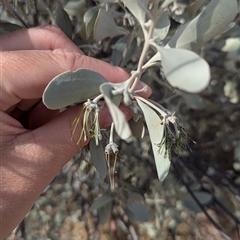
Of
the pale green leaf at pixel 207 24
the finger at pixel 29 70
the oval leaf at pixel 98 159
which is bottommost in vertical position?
the oval leaf at pixel 98 159

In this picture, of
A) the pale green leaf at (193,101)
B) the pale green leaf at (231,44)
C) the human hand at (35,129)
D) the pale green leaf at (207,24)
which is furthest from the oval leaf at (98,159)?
the pale green leaf at (193,101)

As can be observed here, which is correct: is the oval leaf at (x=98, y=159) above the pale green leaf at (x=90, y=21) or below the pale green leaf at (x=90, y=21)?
below

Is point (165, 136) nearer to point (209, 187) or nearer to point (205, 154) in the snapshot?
point (209, 187)

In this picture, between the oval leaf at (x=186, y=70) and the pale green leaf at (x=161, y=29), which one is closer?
the oval leaf at (x=186, y=70)

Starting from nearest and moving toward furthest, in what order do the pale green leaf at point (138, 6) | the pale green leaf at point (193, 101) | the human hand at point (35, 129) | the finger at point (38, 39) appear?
1. the pale green leaf at point (138, 6)
2. the human hand at point (35, 129)
3. the finger at point (38, 39)
4. the pale green leaf at point (193, 101)

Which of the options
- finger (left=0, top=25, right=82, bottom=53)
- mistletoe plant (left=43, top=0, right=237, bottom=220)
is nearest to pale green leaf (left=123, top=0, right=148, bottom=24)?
mistletoe plant (left=43, top=0, right=237, bottom=220)

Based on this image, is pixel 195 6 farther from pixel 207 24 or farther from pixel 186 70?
pixel 186 70

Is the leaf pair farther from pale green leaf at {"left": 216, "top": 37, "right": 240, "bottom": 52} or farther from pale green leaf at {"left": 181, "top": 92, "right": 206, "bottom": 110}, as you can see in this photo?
pale green leaf at {"left": 181, "top": 92, "right": 206, "bottom": 110}

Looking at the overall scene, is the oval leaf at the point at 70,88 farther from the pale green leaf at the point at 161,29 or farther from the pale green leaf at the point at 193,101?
the pale green leaf at the point at 193,101
